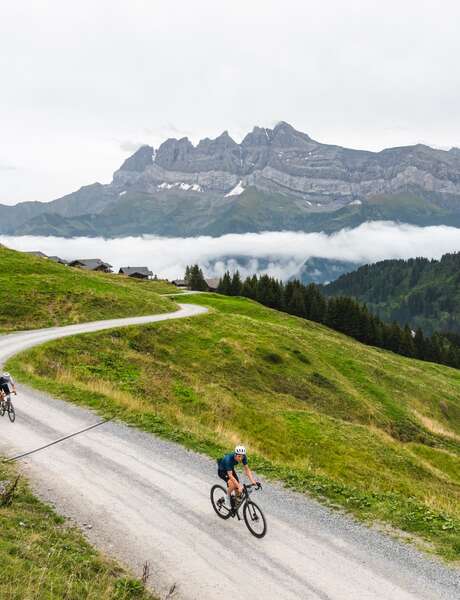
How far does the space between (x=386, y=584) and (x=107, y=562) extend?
7.09 meters

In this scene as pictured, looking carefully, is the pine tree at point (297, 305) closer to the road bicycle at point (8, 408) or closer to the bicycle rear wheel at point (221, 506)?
the road bicycle at point (8, 408)

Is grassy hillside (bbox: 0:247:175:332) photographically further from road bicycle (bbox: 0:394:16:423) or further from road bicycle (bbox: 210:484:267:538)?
road bicycle (bbox: 210:484:267:538)

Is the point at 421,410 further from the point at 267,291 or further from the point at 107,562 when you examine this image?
the point at 267,291

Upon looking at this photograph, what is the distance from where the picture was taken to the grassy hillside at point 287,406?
1733 centimetres

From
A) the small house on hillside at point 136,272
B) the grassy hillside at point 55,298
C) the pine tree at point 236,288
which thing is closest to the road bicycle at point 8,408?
the grassy hillside at point 55,298

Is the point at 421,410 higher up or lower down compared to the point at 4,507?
lower down

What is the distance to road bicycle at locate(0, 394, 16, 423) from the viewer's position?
21.5 metres

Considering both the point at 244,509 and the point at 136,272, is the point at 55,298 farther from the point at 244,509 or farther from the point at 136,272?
the point at 136,272

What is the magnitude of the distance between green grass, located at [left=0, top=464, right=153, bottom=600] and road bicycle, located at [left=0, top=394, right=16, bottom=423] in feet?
31.1

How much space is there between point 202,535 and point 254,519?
160cm

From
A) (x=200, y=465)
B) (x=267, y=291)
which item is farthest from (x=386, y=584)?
(x=267, y=291)

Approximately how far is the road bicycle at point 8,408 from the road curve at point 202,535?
7.53ft

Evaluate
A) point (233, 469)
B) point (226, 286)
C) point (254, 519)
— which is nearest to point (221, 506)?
point (254, 519)

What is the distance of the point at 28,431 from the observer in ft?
65.9
